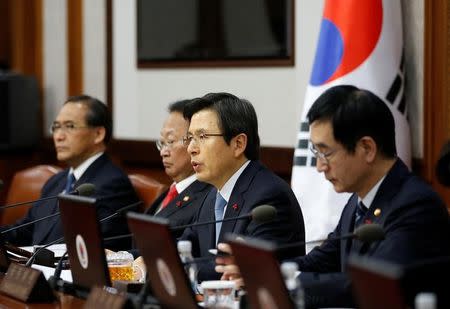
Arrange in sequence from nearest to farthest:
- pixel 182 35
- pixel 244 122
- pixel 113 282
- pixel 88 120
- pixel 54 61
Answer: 1. pixel 113 282
2. pixel 244 122
3. pixel 88 120
4. pixel 182 35
5. pixel 54 61

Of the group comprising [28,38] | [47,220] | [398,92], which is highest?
[28,38]

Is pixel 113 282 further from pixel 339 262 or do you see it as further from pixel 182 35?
pixel 182 35

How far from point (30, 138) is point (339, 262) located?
4554 millimetres

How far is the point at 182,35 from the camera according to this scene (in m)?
6.50

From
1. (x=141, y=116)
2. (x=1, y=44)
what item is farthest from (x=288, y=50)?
(x=1, y=44)

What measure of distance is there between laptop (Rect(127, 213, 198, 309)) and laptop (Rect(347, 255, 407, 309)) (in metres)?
0.74

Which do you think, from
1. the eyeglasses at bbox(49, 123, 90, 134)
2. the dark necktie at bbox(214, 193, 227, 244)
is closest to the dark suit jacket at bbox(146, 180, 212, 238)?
the dark necktie at bbox(214, 193, 227, 244)

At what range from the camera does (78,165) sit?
5484 millimetres

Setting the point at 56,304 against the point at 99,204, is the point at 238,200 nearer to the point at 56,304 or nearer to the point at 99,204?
the point at 56,304

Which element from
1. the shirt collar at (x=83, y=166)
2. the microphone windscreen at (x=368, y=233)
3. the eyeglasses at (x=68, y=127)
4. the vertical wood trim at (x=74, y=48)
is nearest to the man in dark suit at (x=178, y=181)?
the shirt collar at (x=83, y=166)

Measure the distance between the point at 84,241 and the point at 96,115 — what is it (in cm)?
231

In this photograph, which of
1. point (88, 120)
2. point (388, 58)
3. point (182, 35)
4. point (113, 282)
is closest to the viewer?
point (113, 282)

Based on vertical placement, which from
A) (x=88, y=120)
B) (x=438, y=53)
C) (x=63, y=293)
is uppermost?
(x=438, y=53)

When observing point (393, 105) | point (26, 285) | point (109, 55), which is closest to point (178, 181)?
point (393, 105)
